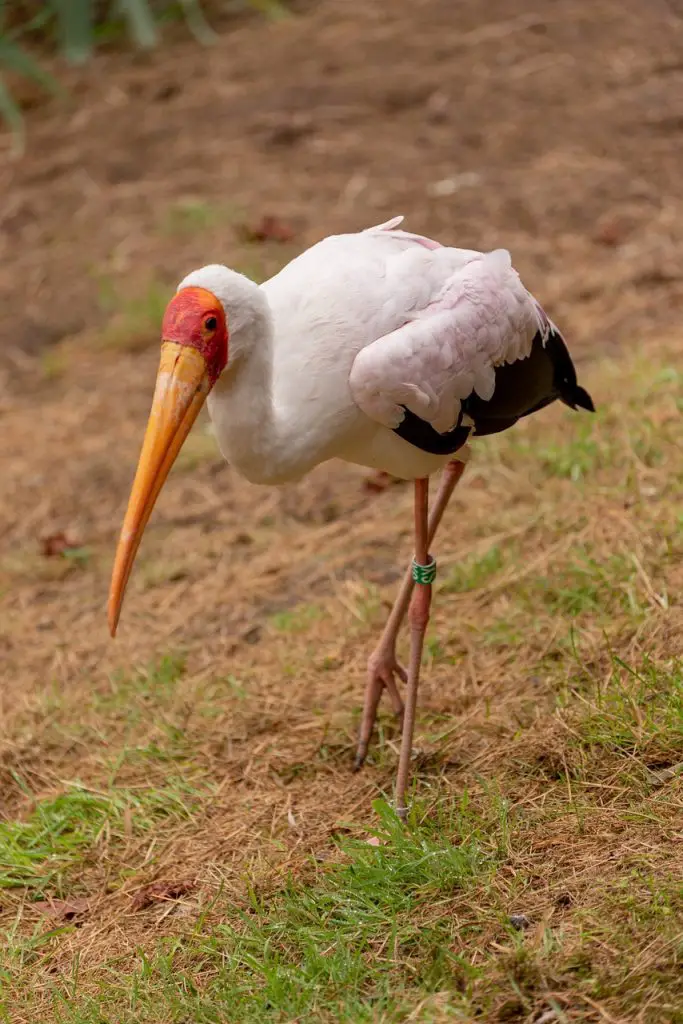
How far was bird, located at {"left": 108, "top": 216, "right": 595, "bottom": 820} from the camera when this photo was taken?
2.62 m

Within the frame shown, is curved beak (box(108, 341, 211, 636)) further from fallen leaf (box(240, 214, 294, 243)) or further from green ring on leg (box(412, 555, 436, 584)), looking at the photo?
fallen leaf (box(240, 214, 294, 243))

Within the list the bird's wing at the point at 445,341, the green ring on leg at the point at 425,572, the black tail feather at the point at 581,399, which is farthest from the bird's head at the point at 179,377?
the black tail feather at the point at 581,399

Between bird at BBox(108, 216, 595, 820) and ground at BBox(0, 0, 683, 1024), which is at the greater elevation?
bird at BBox(108, 216, 595, 820)

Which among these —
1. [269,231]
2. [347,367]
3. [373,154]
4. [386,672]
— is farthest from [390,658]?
[373,154]

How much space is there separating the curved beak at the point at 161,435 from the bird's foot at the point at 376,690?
980mm

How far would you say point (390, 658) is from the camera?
3424 mm

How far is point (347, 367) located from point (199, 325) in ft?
1.18

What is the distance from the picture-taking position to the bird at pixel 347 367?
2623 mm

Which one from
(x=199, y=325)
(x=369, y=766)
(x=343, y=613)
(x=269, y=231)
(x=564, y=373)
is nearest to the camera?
(x=199, y=325)

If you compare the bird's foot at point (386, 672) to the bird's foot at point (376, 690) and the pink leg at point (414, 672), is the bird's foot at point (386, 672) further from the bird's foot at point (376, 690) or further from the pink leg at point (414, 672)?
the pink leg at point (414, 672)

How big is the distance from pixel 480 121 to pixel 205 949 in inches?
221

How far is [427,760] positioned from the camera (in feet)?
10.8

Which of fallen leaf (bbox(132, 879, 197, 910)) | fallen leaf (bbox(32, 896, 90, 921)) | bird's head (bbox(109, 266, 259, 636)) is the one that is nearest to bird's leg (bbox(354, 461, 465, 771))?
fallen leaf (bbox(132, 879, 197, 910))

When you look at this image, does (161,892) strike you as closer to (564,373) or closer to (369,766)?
(369,766)
